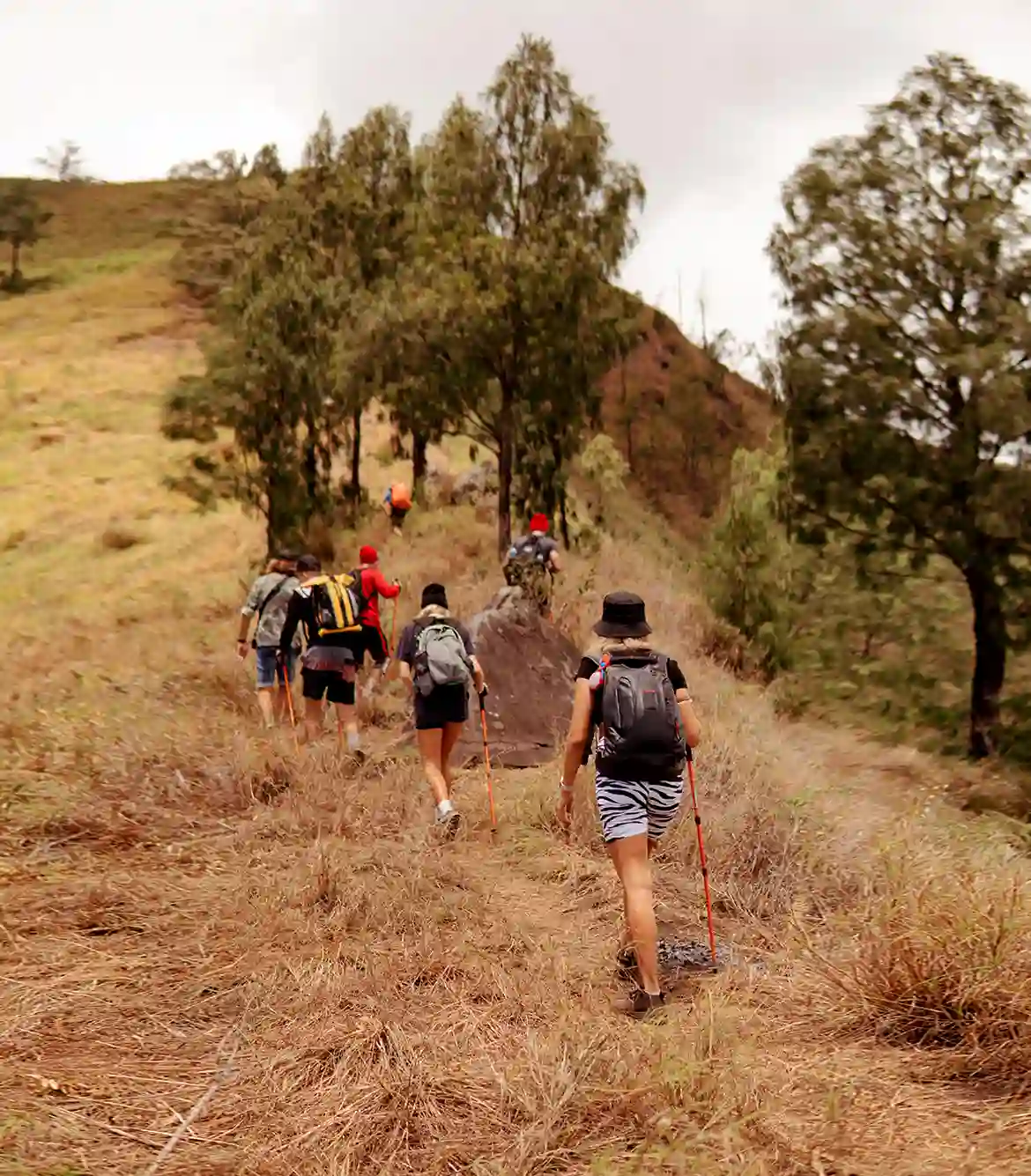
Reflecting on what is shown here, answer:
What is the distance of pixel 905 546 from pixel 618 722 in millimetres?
16451

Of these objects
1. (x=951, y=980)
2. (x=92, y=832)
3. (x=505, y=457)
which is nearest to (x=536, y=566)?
(x=505, y=457)

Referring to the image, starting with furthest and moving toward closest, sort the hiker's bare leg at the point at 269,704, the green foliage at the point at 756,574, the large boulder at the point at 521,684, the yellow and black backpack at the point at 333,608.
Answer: the green foliage at the point at 756,574
the hiker's bare leg at the point at 269,704
the large boulder at the point at 521,684
the yellow and black backpack at the point at 333,608

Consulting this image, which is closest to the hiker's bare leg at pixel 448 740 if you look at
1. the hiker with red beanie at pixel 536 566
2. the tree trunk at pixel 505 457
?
the hiker with red beanie at pixel 536 566

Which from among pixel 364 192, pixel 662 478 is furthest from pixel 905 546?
pixel 662 478

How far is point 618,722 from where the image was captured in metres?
4.83

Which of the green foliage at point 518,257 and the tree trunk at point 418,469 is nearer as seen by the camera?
the green foliage at point 518,257

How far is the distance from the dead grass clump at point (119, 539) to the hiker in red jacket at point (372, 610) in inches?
627

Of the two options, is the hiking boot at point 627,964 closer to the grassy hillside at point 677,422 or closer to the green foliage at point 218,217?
the green foliage at point 218,217

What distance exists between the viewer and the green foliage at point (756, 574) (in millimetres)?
18562

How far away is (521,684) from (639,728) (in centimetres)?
594

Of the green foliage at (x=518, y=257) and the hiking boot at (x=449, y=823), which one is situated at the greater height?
the green foliage at (x=518, y=257)

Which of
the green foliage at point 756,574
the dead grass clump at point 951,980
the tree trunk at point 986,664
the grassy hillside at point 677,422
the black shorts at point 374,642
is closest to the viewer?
the dead grass clump at point 951,980

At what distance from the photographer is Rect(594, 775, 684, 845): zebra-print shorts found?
4867mm

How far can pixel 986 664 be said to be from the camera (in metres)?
19.6
